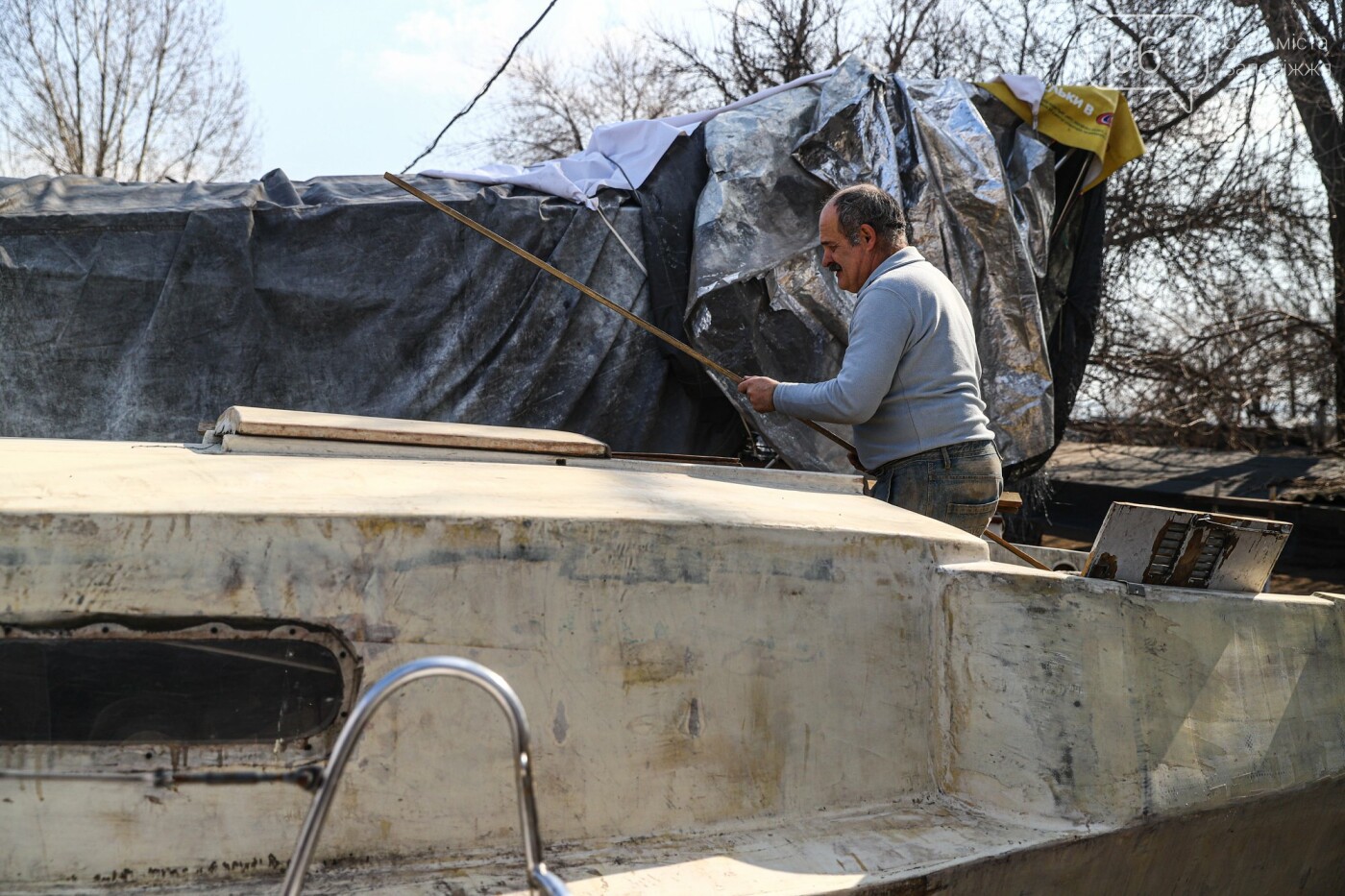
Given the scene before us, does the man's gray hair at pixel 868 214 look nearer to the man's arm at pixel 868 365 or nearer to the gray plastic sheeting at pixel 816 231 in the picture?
the man's arm at pixel 868 365

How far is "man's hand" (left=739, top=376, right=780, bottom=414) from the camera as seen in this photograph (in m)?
3.33

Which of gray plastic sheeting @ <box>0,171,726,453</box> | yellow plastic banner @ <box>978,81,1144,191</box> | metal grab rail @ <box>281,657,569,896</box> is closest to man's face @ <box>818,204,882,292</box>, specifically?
gray plastic sheeting @ <box>0,171,726,453</box>

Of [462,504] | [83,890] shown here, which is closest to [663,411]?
[462,504]

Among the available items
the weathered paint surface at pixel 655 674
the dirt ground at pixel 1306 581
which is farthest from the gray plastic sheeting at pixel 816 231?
the weathered paint surface at pixel 655 674

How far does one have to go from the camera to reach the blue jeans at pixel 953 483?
312 centimetres

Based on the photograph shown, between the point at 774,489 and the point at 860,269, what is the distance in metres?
1.08

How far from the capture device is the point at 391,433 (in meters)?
2.65

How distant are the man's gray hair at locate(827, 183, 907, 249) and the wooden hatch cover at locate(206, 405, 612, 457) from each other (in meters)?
1.07

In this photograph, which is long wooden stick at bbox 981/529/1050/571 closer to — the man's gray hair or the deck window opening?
the man's gray hair

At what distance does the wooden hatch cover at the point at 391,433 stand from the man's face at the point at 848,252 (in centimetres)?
102

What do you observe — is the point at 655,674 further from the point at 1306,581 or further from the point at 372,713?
the point at 1306,581

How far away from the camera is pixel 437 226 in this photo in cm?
518

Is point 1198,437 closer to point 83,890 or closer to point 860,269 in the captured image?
point 860,269

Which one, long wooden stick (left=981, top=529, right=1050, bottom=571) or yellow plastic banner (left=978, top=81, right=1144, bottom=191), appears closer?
long wooden stick (left=981, top=529, right=1050, bottom=571)
